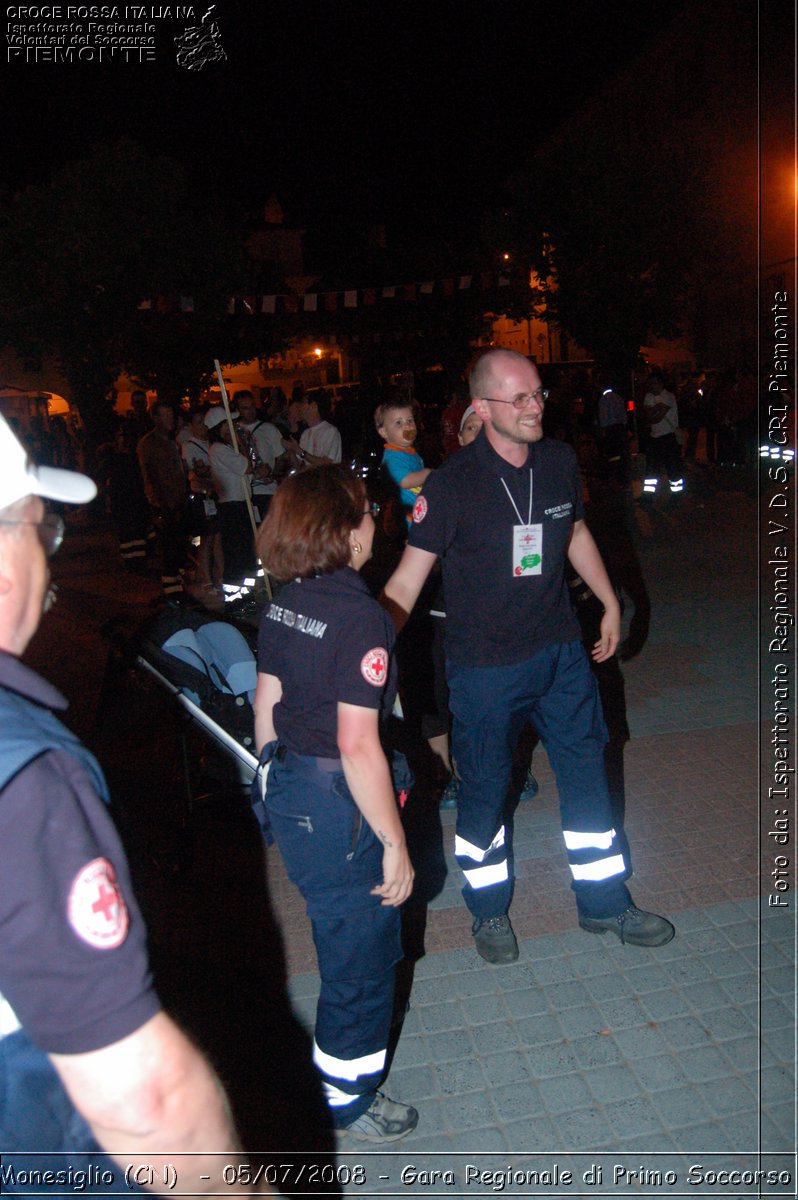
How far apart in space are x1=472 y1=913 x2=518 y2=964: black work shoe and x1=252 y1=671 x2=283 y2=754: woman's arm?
1.43m

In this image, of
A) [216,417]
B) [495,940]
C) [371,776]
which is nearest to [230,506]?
[216,417]

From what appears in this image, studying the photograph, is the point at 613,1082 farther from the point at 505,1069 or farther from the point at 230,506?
the point at 230,506

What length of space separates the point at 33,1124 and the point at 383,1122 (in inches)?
70.0

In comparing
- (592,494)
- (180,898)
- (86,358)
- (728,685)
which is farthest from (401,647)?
(86,358)

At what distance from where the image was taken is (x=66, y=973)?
118 centimetres

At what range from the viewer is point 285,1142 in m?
2.84

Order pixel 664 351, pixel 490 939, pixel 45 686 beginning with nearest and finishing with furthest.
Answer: pixel 45 686 < pixel 490 939 < pixel 664 351

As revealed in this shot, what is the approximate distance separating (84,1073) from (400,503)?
4.66m

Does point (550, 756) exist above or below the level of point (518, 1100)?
above

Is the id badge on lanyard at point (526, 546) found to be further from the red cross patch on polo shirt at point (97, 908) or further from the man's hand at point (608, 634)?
the red cross patch on polo shirt at point (97, 908)

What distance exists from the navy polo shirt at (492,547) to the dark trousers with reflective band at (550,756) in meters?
0.10

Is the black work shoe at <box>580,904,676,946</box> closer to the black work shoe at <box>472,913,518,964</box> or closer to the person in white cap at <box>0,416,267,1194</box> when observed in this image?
the black work shoe at <box>472,913,518,964</box>

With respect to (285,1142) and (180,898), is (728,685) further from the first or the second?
(285,1142)

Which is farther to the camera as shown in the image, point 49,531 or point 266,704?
point 266,704
